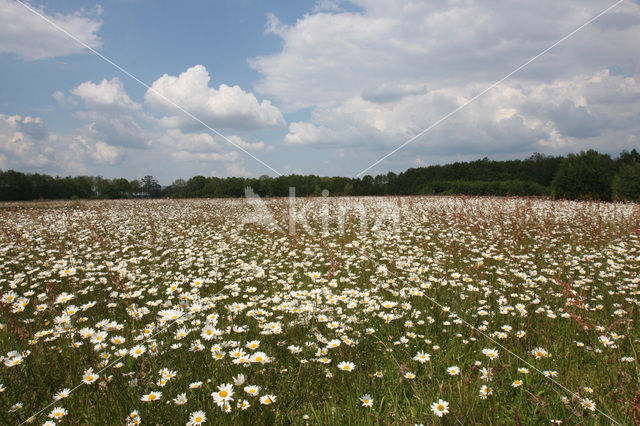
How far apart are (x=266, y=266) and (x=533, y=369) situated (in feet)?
15.4

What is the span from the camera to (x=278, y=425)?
2.34 m

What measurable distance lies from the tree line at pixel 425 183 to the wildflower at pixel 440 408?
21.7 metres

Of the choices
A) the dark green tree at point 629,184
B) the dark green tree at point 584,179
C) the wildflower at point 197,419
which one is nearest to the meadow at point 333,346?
the wildflower at point 197,419

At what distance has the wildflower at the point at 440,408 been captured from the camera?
2225mm

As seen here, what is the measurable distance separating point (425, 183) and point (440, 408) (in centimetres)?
5347

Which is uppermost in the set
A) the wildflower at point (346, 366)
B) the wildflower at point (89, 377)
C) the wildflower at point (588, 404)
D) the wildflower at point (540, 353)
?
the wildflower at point (89, 377)

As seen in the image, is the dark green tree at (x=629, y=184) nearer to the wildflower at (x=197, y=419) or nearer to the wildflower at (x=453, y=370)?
the wildflower at (x=453, y=370)

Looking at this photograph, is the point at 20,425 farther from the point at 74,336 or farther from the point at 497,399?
the point at 497,399

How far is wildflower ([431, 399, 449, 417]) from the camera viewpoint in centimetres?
223

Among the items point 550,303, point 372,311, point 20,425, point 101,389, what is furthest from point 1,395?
point 550,303

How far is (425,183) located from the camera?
52.7 m

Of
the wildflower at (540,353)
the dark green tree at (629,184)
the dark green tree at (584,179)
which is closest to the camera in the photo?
the wildflower at (540,353)

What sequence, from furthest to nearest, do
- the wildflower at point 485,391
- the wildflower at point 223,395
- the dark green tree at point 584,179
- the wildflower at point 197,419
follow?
the dark green tree at point 584,179
the wildflower at point 485,391
the wildflower at point 223,395
the wildflower at point 197,419

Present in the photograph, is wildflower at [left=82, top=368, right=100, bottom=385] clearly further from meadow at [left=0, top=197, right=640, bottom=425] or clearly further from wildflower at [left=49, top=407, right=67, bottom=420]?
wildflower at [left=49, top=407, right=67, bottom=420]
